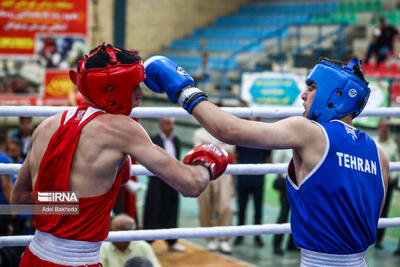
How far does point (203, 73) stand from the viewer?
14.7 m

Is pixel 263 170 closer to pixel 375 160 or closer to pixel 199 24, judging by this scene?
pixel 375 160

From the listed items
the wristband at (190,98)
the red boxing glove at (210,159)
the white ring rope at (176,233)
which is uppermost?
the wristband at (190,98)

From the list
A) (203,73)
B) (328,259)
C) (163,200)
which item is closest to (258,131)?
(328,259)

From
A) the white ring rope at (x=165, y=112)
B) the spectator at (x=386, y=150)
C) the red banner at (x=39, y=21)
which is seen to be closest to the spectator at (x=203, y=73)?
the red banner at (x=39, y=21)

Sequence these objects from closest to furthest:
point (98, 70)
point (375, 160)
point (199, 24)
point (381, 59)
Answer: point (98, 70) → point (375, 160) → point (381, 59) → point (199, 24)

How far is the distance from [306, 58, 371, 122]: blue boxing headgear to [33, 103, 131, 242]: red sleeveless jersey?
0.78 meters

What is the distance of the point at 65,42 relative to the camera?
930 cm

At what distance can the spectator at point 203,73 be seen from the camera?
45.8 ft

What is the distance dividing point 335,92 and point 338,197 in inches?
14.6

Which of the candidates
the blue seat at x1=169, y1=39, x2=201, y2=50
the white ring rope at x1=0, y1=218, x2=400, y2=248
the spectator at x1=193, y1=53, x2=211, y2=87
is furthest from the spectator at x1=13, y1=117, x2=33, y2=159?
the blue seat at x1=169, y1=39, x2=201, y2=50

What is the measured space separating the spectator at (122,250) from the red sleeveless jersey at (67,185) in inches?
78.1

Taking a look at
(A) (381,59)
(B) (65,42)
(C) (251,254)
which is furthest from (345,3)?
(C) (251,254)

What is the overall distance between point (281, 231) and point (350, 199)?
763 mm

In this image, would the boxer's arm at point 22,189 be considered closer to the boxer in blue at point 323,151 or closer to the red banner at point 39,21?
the boxer in blue at point 323,151
